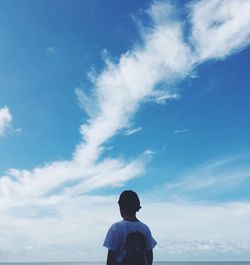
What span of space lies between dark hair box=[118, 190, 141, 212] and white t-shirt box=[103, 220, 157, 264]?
0.25 meters

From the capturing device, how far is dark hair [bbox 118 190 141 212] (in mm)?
6859

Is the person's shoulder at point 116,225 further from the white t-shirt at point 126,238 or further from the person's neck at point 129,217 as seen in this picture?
the person's neck at point 129,217

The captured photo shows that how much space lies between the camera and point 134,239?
6766 mm

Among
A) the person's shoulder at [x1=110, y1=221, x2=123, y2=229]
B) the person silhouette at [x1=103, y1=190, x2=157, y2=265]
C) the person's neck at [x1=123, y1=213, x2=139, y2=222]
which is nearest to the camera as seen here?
the person silhouette at [x1=103, y1=190, x2=157, y2=265]

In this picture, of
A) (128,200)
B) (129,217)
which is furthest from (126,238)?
(128,200)

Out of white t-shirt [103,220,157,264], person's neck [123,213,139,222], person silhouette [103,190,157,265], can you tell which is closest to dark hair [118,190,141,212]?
person silhouette [103,190,157,265]

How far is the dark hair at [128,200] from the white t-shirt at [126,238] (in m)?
0.25

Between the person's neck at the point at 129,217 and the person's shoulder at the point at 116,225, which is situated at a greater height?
the person's neck at the point at 129,217

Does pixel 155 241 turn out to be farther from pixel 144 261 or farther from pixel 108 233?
pixel 108 233

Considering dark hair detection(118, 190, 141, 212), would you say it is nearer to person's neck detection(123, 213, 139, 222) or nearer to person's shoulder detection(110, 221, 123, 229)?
person's neck detection(123, 213, 139, 222)

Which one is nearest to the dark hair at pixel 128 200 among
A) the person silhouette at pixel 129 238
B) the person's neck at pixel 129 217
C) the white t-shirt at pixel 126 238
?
the person silhouette at pixel 129 238

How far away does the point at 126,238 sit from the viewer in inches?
264

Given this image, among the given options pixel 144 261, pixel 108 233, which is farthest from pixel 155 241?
pixel 108 233

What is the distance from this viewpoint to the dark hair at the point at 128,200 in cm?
686
